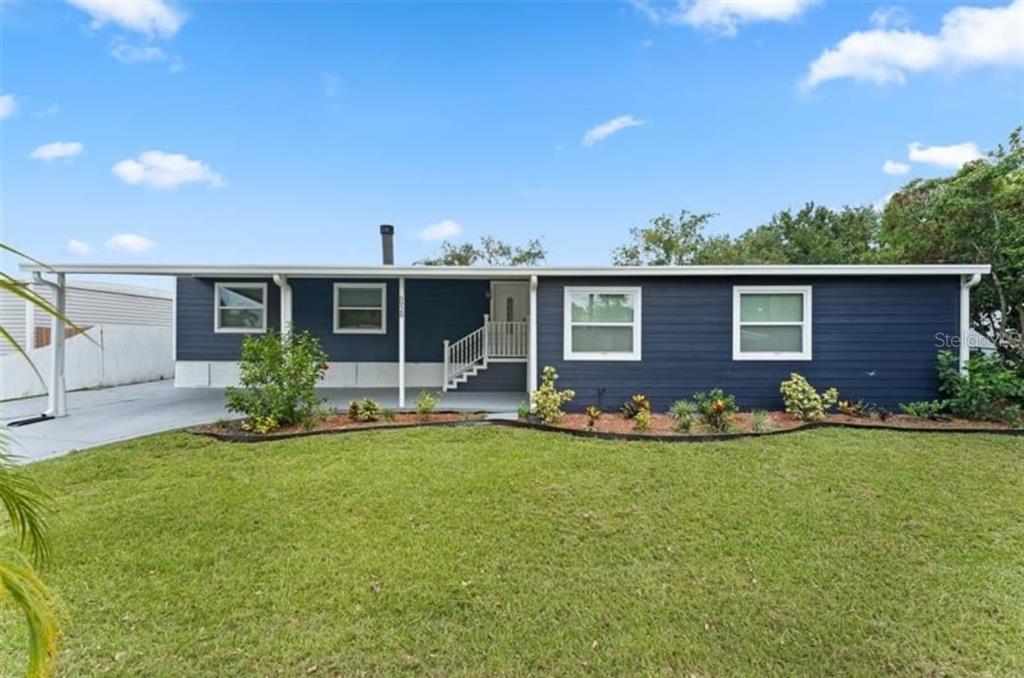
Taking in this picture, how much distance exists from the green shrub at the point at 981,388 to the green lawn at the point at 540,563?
205cm

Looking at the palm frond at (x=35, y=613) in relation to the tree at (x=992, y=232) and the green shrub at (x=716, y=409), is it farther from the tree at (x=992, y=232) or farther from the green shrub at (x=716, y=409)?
the tree at (x=992, y=232)

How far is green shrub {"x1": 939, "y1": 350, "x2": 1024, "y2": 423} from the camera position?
24.5ft

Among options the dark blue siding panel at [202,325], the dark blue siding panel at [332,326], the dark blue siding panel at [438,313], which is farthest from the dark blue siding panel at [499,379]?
the dark blue siding panel at [202,325]

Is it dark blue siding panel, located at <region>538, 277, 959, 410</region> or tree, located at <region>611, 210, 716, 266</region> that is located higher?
tree, located at <region>611, 210, 716, 266</region>

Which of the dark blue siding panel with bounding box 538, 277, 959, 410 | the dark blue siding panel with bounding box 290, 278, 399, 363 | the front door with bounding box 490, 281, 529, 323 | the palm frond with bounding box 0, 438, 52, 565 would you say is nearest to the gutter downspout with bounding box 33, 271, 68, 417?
the dark blue siding panel with bounding box 290, 278, 399, 363

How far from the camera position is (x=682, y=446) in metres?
6.23

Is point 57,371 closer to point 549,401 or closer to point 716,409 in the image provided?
point 549,401

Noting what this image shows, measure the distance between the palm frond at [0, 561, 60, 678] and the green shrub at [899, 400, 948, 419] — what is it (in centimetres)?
965

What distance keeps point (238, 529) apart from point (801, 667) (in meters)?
3.92

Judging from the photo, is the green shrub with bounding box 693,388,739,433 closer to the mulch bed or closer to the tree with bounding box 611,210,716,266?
the mulch bed

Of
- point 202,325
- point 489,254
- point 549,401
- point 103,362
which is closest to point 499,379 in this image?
point 549,401

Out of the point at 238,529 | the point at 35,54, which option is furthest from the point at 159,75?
the point at 238,529

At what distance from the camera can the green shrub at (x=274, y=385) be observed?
278 inches

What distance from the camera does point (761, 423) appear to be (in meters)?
7.02
